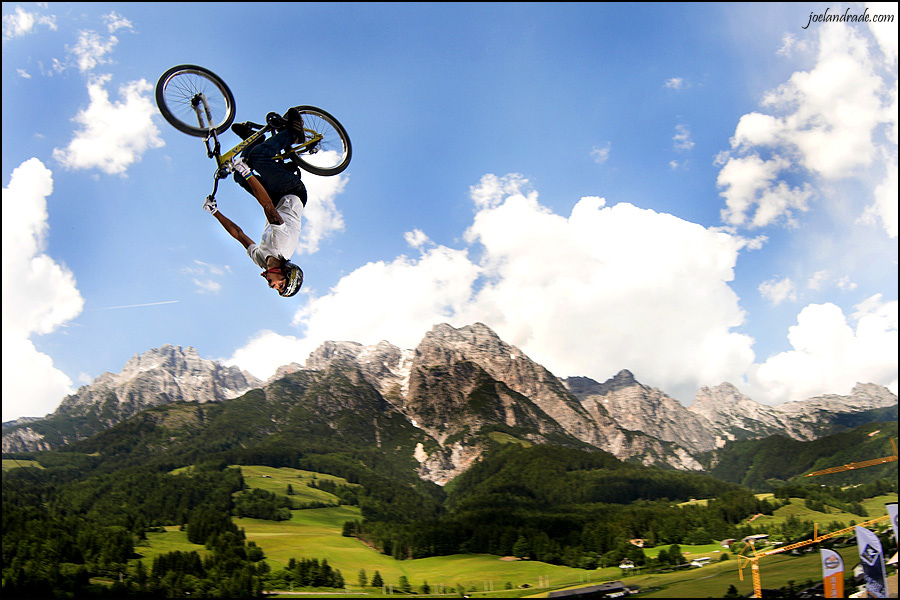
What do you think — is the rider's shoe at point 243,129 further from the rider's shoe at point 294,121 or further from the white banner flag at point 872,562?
the white banner flag at point 872,562

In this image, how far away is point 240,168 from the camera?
684 centimetres

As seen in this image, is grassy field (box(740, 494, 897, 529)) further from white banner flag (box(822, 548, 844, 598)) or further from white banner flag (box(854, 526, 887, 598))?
white banner flag (box(854, 526, 887, 598))

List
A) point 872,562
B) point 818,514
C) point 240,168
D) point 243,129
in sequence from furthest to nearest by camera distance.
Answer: point 818,514
point 872,562
point 243,129
point 240,168

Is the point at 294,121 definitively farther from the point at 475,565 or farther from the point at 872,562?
the point at 475,565

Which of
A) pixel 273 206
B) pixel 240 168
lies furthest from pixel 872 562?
pixel 240 168

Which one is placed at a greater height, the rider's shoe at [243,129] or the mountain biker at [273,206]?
the rider's shoe at [243,129]

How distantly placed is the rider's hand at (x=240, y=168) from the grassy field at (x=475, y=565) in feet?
189

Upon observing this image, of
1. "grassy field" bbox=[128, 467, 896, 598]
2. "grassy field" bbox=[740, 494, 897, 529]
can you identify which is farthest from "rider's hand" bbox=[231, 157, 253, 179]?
"grassy field" bbox=[740, 494, 897, 529]

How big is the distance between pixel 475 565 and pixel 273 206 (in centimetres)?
11129

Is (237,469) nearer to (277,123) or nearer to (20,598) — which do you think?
(20,598)

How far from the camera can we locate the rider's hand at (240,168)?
683 centimetres

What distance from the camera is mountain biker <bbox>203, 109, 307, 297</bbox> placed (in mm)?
6754

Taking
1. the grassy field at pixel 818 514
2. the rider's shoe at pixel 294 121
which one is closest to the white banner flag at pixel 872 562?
the rider's shoe at pixel 294 121

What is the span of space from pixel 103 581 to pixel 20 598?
10.6 m
